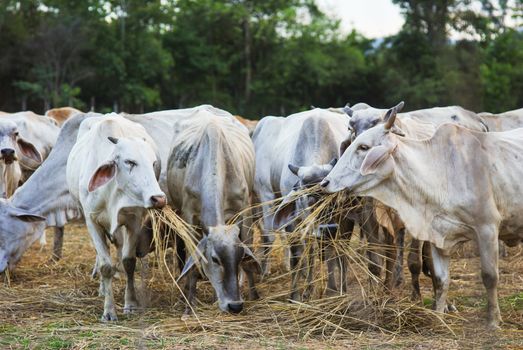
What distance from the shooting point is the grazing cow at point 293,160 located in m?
7.83

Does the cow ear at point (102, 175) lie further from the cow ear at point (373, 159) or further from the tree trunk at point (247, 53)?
the tree trunk at point (247, 53)

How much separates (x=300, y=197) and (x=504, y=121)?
5.73m

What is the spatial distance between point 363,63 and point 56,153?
30.8 meters

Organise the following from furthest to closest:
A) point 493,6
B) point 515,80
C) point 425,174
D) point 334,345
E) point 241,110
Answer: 1. point 493,6
2. point 241,110
3. point 515,80
4. point 425,174
5. point 334,345

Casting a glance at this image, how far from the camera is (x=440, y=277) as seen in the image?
745cm

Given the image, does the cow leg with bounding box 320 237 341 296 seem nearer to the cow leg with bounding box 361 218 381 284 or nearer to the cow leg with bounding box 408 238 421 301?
the cow leg with bounding box 361 218 381 284

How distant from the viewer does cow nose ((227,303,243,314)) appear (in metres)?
7.32

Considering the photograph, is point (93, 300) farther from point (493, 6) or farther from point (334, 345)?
point (493, 6)

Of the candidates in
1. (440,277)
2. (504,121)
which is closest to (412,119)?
(440,277)

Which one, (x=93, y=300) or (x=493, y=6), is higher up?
(x=493, y=6)

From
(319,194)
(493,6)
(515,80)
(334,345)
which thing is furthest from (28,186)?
(493,6)

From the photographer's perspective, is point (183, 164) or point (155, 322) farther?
point (183, 164)

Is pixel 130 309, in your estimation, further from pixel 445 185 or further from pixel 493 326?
pixel 493 326

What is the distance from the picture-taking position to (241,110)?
37.8 m
